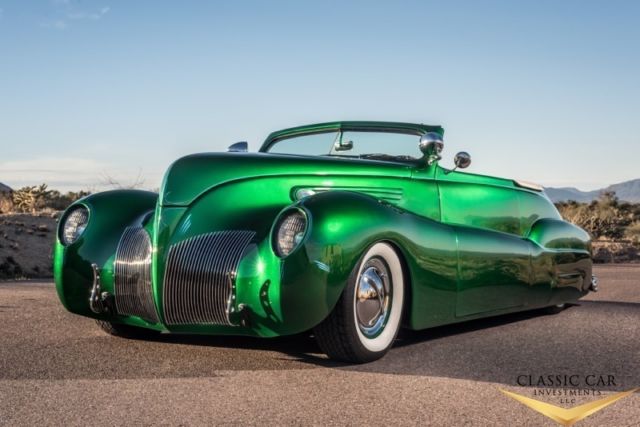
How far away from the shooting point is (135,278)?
15.9 feet

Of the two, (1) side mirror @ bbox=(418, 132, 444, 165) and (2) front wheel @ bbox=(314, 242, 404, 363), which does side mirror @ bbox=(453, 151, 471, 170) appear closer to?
(1) side mirror @ bbox=(418, 132, 444, 165)

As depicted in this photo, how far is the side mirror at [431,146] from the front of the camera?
5910mm

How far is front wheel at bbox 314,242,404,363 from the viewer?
4445 millimetres

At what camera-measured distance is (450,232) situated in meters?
5.48

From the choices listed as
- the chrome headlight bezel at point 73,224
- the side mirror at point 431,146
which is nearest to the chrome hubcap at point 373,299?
the side mirror at point 431,146

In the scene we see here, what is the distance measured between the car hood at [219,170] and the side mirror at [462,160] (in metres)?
1.45

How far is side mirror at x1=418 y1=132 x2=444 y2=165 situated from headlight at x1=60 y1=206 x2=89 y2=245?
2.43 metres

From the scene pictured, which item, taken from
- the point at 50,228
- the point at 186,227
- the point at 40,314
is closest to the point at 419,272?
the point at 186,227

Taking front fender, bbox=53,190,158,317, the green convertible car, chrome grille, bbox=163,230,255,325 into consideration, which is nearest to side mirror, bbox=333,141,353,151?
the green convertible car

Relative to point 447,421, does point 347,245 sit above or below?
above

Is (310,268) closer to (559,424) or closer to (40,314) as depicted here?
(559,424)

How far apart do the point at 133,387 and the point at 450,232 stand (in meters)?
2.47

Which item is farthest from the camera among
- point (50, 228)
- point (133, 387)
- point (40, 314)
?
point (50, 228)

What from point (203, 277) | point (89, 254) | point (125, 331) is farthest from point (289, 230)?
point (125, 331)
